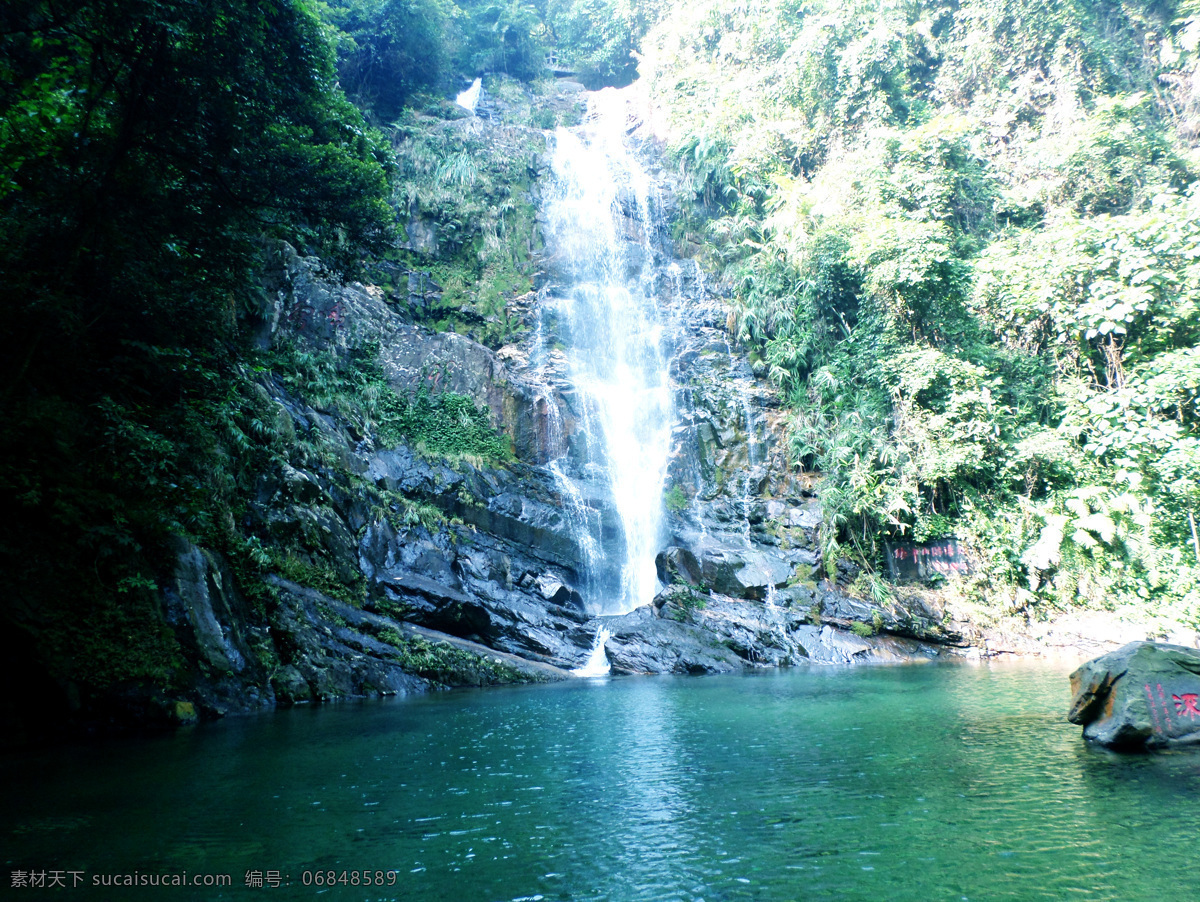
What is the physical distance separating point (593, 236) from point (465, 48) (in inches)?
589

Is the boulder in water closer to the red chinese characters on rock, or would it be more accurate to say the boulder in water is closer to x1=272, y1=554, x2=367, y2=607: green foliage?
x1=272, y1=554, x2=367, y2=607: green foliage

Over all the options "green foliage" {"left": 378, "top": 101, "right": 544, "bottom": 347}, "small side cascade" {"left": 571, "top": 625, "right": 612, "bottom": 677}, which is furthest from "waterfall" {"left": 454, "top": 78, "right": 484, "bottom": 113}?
"small side cascade" {"left": 571, "top": 625, "right": 612, "bottom": 677}

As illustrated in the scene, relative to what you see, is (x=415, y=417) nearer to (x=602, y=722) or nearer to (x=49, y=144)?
(x=49, y=144)

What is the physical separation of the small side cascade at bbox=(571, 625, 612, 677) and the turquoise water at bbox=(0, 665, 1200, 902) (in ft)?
18.9

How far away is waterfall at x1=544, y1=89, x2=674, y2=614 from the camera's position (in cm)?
1741

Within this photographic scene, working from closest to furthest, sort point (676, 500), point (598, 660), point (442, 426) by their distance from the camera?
1. point (598, 660)
2. point (442, 426)
3. point (676, 500)

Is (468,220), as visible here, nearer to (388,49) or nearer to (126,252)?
(388,49)

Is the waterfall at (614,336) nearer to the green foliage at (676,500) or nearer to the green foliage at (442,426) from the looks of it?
the green foliage at (676,500)

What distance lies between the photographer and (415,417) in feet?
54.9

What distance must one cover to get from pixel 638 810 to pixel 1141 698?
410 centimetres

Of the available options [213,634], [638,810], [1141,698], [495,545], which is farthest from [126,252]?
[1141,698]

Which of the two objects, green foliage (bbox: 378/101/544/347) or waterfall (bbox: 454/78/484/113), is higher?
waterfall (bbox: 454/78/484/113)

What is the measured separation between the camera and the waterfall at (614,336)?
17.4 metres

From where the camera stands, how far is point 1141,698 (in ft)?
16.2
